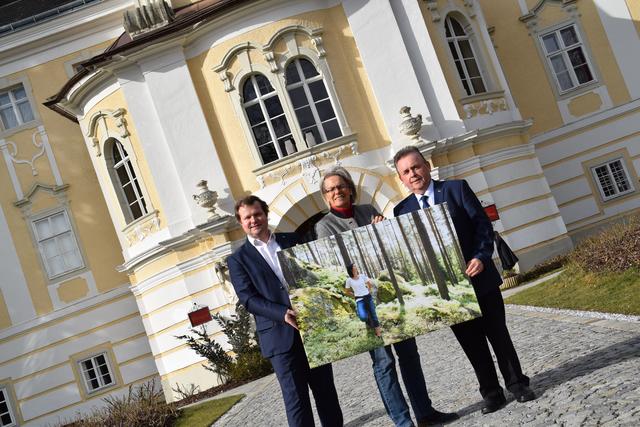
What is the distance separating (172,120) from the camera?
20828 mm

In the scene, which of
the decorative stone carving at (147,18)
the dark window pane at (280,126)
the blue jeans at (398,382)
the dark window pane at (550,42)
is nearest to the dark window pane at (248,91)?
the dark window pane at (280,126)

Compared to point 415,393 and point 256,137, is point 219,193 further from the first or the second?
point 415,393

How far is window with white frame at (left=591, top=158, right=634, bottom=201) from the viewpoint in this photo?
25359mm

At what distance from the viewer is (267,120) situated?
68.0 ft

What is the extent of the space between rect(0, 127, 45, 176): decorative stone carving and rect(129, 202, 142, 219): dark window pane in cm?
521

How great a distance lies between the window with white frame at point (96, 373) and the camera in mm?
25734

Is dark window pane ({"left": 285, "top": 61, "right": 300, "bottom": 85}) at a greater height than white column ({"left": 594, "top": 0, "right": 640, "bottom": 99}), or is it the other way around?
dark window pane ({"left": 285, "top": 61, "right": 300, "bottom": 85})

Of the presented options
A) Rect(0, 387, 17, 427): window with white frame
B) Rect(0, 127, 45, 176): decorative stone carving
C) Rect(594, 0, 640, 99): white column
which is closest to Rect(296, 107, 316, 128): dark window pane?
Rect(0, 127, 45, 176): decorative stone carving

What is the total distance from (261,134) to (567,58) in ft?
33.3

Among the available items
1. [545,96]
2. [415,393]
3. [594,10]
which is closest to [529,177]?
[545,96]

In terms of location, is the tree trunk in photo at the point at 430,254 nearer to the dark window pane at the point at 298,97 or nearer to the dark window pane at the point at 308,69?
the dark window pane at the point at 298,97

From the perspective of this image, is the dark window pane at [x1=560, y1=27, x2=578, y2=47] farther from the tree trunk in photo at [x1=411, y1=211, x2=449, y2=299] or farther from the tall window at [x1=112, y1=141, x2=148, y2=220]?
the tree trunk in photo at [x1=411, y1=211, x2=449, y2=299]

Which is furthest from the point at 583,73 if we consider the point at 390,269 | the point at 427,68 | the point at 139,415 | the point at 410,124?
the point at 390,269

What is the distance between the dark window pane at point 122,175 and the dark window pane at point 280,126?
4.20 meters
